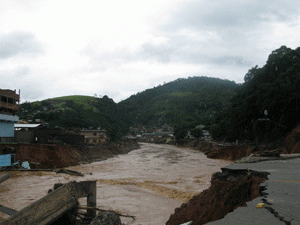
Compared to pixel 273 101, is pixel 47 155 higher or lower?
lower

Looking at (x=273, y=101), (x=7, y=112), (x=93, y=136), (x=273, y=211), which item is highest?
(x=273, y=101)

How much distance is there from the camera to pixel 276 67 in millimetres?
45875

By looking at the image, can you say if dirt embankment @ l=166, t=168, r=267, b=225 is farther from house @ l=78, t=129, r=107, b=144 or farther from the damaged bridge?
house @ l=78, t=129, r=107, b=144

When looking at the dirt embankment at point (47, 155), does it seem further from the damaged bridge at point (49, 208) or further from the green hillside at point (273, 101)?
the green hillside at point (273, 101)

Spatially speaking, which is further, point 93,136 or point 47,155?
point 93,136

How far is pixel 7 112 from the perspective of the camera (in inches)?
1542

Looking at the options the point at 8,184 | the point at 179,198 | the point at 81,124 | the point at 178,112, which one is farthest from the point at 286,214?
the point at 178,112

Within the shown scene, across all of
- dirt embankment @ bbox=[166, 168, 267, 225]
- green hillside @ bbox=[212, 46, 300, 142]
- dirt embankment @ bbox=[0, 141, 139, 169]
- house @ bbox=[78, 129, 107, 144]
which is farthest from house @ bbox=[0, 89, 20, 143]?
green hillside @ bbox=[212, 46, 300, 142]

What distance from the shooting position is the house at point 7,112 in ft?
117

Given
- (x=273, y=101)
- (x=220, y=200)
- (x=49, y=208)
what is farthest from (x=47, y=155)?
(x=273, y=101)

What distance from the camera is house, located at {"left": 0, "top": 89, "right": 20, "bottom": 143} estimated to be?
1399 inches

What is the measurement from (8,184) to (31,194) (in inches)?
224

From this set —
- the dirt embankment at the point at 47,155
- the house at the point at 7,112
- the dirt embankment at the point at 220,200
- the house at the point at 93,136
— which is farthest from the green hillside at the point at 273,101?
the house at the point at 7,112

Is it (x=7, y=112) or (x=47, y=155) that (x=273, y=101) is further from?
(x=7, y=112)
